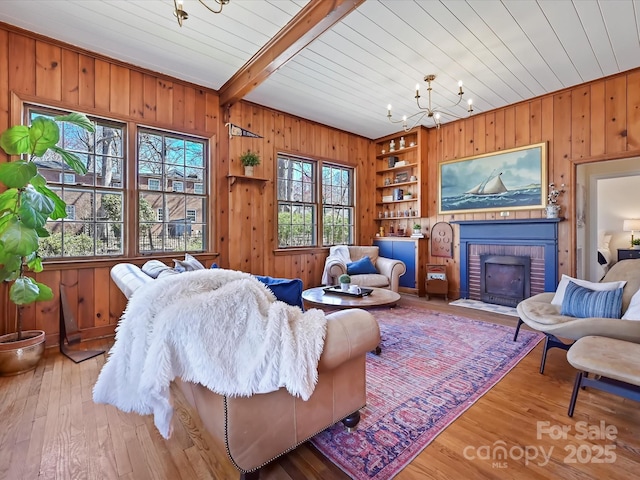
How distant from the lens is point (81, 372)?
245 centimetres

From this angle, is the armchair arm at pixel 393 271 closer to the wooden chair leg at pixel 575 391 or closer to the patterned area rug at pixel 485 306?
the patterned area rug at pixel 485 306

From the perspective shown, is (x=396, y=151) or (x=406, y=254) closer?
(x=406, y=254)

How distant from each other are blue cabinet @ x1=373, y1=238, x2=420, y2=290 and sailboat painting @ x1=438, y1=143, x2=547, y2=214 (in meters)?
0.78

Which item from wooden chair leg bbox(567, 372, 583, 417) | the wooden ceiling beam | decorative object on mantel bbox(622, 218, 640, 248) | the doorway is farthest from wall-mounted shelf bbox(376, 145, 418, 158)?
decorative object on mantel bbox(622, 218, 640, 248)

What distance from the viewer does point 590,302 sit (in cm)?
244

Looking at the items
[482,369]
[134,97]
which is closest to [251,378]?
[482,369]

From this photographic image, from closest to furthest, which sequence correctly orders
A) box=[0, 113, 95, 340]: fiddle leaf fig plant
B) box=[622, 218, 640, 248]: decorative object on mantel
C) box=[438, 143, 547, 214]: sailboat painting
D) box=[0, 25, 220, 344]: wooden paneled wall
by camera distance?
box=[0, 113, 95, 340]: fiddle leaf fig plant < box=[0, 25, 220, 344]: wooden paneled wall < box=[438, 143, 547, 214]: sailboat painting < box=[622, 218, 640, 248]: decorative object on mantel

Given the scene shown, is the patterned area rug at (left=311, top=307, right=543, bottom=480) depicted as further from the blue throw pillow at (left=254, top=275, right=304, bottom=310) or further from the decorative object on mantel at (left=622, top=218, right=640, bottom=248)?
the decorative object on mantel at (left=622, top=218, right=640, bottom=248)

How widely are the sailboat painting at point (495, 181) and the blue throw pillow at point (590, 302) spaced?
2098mm

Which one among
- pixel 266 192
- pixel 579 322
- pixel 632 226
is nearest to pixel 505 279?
pixel 579 322

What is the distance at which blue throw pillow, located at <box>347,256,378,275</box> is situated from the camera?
4645 mm

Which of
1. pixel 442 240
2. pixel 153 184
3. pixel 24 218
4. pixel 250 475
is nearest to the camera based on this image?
pixel 250 475

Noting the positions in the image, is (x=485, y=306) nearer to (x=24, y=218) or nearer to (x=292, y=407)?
(x=292, y=407)

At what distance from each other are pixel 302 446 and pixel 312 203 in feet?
12.8
